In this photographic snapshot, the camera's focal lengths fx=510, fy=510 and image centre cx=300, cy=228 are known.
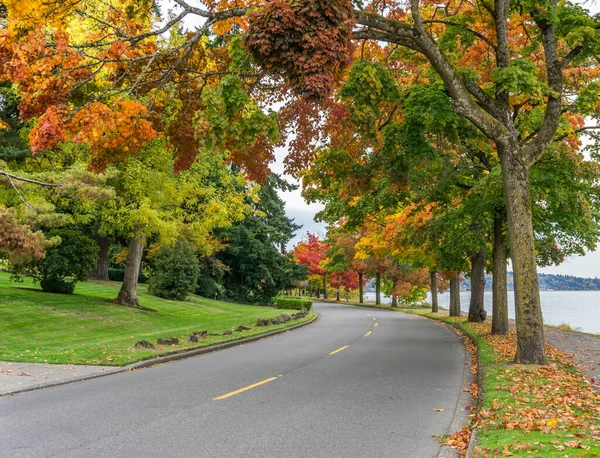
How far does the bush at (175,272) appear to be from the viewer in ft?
115

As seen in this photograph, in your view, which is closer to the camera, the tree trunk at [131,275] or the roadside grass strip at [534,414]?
the roadside grass strip at [534,414]

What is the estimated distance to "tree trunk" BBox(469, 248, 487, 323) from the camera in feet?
80.2

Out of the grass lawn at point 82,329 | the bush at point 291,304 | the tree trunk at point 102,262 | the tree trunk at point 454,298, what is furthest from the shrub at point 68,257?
the bush at point 291,304

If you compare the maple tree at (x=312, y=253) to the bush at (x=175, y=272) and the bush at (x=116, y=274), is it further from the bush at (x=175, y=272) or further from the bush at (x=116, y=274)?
the bush at (x=175, y=272)

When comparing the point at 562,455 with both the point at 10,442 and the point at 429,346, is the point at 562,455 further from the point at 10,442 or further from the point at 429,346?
the point at 429,346

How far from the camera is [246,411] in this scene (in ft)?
23.7

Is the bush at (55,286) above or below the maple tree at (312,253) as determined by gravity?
below

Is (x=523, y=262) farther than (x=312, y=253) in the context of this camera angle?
No

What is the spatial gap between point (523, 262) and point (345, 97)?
16.5ft

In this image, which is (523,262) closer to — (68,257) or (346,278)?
(68,257)

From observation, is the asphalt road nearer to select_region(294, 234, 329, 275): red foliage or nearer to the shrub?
the shrub

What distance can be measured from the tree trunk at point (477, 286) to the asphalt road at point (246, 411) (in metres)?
12.8

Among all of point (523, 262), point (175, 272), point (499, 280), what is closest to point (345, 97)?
point (523, 262)

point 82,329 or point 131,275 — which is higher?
point 131,275
